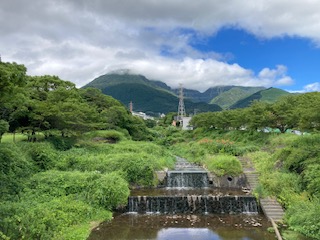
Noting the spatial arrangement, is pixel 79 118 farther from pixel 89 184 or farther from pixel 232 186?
pixel 232 186

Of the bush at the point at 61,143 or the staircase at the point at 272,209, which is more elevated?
the bush at the point at 61,143

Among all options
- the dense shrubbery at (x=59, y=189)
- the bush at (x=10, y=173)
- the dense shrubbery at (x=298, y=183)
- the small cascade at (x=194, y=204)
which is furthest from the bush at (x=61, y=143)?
the dense shrubbery at (x=298, y=183)

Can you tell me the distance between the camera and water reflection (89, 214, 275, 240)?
1324 centimetres

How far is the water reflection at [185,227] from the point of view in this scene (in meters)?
13.2

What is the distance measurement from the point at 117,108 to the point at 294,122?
2478cm

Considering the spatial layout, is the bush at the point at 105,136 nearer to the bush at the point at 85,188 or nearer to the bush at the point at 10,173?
the bush at the point at 10,173

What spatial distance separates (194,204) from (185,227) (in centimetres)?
274

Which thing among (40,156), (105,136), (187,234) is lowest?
(187,234)

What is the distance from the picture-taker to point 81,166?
21812 mm

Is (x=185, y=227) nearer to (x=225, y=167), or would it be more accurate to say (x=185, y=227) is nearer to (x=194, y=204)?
(x=194, y=204)

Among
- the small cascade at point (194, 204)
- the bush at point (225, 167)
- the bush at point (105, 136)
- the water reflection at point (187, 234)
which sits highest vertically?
the bush at point (105, 136)

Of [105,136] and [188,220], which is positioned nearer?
[188,220]

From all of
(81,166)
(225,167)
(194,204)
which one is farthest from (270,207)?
(81,166)

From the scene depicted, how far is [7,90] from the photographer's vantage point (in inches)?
466
